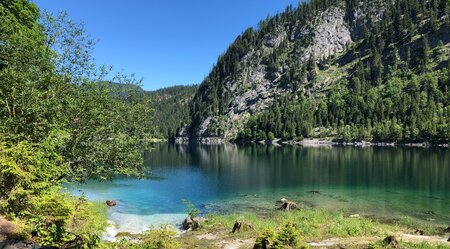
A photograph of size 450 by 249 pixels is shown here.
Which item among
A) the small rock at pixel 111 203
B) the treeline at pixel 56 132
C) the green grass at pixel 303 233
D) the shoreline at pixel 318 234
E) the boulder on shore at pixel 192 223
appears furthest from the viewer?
the small rock at pixel 111 203

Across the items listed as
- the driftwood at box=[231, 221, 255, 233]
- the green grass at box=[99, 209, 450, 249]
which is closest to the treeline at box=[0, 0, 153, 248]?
the green grass at box=[99, 209, 450, 249]

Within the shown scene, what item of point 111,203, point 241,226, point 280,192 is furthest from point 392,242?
point 280,192

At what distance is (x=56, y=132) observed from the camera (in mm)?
19531

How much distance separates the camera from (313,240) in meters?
25.8

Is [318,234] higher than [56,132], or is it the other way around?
[56,132]

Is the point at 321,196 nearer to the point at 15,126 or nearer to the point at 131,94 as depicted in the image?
the point at 131,94

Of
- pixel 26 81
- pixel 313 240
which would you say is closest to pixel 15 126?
pixel 26 81

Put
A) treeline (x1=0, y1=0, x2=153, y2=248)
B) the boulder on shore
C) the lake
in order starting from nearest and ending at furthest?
1. treeline (x1=0, y1=0, x2=153, y2=248)
2. the boulder on shore
3. the lake

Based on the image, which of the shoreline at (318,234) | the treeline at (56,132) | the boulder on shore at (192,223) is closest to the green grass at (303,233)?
the shoreline at (318,234)

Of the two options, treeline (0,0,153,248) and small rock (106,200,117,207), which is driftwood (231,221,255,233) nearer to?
treeline (0,0,153,248)

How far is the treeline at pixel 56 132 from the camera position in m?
14.4

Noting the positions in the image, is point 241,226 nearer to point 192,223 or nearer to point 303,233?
point 303,233

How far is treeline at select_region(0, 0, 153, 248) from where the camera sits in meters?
14.4

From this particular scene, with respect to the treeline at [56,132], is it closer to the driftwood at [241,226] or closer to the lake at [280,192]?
the driftwood at [241,226]
